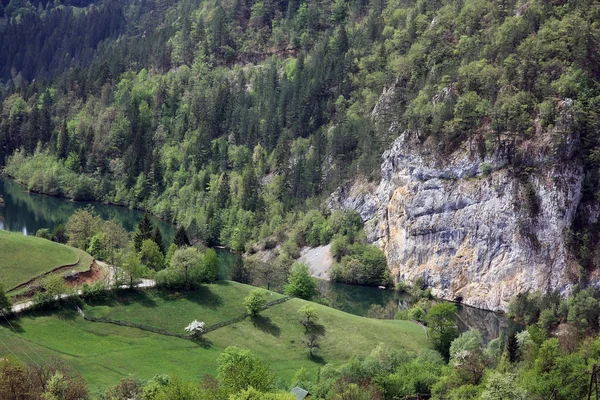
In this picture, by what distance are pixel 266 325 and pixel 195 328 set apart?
11130 mm

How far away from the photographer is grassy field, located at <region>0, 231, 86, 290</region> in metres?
111

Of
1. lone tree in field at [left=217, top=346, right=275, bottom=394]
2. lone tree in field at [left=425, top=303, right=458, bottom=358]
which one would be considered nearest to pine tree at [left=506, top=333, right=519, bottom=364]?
lone tree in field at [left=425, top=303, right=458, bottom=358]

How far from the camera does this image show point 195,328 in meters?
110

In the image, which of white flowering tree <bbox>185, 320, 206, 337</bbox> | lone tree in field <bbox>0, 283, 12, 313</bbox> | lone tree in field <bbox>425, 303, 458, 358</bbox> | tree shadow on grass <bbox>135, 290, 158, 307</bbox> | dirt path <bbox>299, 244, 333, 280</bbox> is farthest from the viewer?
dirt path <bbox>299, 244, 333, 280</bbox>

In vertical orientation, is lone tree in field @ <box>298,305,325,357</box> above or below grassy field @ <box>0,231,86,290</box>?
below

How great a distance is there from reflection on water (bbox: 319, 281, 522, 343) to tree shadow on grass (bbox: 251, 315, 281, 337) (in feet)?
87.9

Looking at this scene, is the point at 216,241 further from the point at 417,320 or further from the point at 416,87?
the point at 417,320

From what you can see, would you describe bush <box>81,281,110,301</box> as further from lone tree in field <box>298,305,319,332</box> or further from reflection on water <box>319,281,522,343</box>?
reflection on water <box>319,281,522,343</box>

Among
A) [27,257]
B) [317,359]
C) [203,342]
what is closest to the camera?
[203,342]

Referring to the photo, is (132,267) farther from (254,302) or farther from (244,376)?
(244,376)

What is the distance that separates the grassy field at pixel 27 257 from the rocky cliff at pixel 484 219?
67234 mm

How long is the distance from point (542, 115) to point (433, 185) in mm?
24421

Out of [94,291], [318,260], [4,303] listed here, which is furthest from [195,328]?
[318,260]

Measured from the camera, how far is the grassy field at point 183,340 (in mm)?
97312
